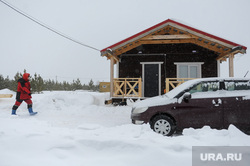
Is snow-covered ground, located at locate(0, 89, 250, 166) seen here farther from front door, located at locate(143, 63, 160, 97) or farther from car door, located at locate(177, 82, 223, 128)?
front door, located at locate(143, 63, 160, 97)

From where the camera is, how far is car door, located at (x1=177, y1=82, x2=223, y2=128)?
465 cm

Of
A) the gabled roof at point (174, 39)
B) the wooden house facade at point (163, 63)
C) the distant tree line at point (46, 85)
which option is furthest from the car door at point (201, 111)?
the distant tree line at point (46, 85)

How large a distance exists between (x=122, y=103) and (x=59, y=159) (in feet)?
27.0

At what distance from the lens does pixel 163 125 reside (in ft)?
15.7

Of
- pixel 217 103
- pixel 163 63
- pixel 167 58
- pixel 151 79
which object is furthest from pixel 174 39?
pixel 217 103

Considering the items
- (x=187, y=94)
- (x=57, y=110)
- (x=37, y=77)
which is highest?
(x=37, y=77)

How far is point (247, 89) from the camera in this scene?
485cm

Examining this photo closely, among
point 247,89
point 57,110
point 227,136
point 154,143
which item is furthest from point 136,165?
point 57,110

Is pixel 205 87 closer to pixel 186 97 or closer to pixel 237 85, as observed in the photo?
pixel 186 97

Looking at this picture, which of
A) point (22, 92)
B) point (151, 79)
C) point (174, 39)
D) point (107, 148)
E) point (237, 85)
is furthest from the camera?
point (151, 79)

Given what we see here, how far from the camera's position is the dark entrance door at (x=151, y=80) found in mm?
12703

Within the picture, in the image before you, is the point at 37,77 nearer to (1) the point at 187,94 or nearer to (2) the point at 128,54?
(2) the point at 128,54

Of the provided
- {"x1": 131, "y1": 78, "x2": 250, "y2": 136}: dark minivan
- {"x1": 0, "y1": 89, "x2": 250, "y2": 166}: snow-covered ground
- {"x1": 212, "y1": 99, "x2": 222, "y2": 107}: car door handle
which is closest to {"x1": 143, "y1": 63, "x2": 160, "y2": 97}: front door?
{"x1": 131, "y1": 78, "x2": 250, "y2": 136}: dark minivan

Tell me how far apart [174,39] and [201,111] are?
705cm
